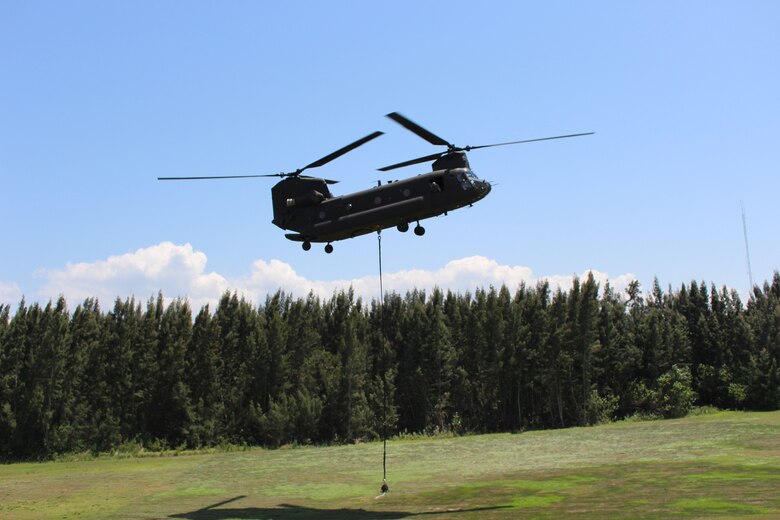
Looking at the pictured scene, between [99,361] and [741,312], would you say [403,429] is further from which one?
[741,312]

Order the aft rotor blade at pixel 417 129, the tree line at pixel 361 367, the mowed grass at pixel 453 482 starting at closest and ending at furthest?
the aft rotor blade at pixel 417 129, the mowed grass at pixel 453 482, the tree line at pixel 361 367

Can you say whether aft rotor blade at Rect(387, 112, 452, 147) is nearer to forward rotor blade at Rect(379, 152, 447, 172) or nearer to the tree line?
forward rotor blade at Rect(379, 152, 447, 172)

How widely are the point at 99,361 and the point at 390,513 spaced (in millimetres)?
44586

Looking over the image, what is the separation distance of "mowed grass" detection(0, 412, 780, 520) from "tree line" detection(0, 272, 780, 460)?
11.3 m

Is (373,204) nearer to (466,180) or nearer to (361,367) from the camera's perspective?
(466,180)

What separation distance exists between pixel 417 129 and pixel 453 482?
52.9ft

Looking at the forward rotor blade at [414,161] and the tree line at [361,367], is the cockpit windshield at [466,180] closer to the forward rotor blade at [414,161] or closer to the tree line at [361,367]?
the forward rotor blade at [414,161]

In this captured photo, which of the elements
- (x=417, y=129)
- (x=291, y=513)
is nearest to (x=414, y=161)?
(x=417, y=129)

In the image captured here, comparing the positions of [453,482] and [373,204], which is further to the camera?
[453,482]

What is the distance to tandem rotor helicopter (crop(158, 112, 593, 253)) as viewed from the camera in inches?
845

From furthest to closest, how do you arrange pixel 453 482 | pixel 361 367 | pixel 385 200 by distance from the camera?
pixel 361 367, pixel 453 482, pixel 385 200

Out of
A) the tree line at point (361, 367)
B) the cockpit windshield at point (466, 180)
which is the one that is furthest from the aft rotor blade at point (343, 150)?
the tree line at point (361, 367)

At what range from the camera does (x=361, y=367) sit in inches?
2489

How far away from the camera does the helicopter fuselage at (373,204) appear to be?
847 inches
